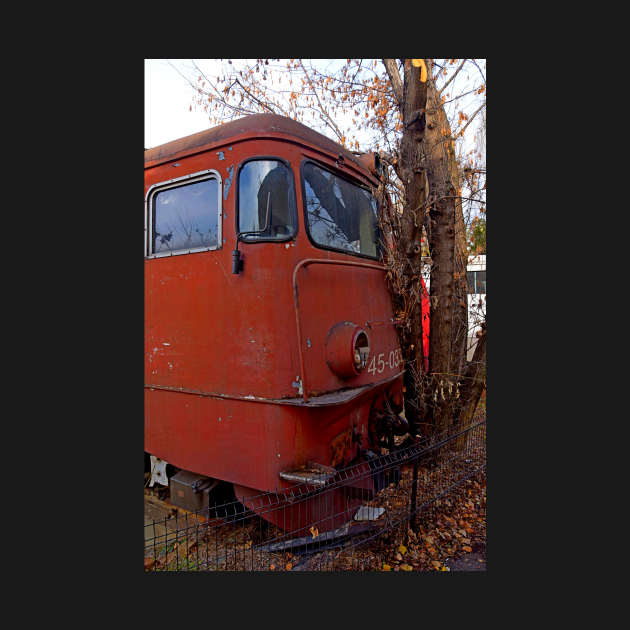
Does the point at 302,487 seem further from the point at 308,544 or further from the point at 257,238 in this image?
the point at 257,238

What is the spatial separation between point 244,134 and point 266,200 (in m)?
0.49

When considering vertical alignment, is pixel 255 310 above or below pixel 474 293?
below

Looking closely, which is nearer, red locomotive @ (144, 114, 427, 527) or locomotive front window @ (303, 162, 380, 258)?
red locomotive @ (144, 114, 427, 527)

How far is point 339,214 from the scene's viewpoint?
3246 mm

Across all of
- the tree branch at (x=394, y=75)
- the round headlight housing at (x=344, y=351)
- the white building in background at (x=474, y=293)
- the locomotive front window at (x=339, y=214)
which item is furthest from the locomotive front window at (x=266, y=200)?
the tree branch at (x=394, y=75)

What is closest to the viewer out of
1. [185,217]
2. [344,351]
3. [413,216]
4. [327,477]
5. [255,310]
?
[327,477]

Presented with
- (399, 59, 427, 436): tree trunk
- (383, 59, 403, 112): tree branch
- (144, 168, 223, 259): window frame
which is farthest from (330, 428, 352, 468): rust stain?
(383, 59, 403, 112): tree branch

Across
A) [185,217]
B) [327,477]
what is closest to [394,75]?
[185,217]

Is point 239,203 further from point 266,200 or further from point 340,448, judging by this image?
point 340,448

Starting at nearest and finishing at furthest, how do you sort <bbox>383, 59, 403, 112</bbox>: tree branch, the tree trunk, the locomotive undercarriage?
the locomotive undercarriage, the tree trunk, <bbox>383, 59, 403, 112</bbox>: tree branch

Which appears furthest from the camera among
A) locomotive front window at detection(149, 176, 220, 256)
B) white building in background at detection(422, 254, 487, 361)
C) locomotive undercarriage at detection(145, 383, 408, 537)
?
white building in background at detection(422, 254, 487, 361)

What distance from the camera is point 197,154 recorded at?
2.98 metres

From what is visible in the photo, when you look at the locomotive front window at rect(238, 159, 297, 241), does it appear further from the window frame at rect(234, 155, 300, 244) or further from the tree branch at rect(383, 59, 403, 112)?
the tree branch at rect(383, 59, 403, 112)

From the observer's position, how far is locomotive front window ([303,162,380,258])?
293 centimetres
